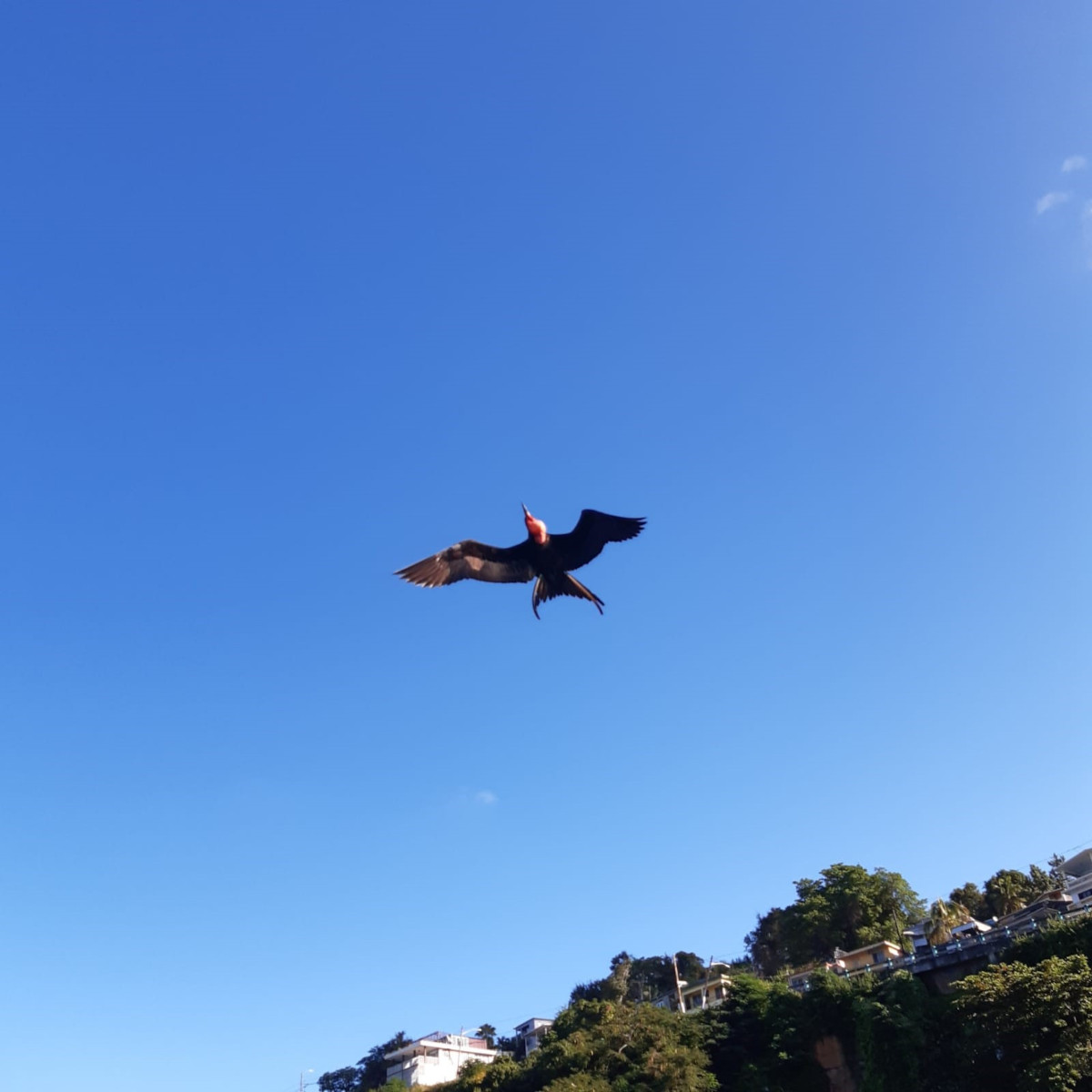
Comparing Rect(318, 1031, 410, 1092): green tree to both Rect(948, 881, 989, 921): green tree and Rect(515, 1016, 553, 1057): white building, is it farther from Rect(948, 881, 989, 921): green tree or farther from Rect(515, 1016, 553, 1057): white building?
Rect(948, 881, 989, 921): green tree

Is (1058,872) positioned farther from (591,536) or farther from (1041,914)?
(591,536)

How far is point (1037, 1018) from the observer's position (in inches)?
867

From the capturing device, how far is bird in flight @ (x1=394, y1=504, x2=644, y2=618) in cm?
1455

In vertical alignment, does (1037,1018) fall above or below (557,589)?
below

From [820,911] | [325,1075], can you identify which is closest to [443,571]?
[820,911]

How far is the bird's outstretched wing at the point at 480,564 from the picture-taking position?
14.7 metres

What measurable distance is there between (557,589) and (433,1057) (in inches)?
2067

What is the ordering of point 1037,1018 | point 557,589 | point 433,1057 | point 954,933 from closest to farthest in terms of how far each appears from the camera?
1. point 557,589
2. point 1037,1018
3. point 954,933
4. point 433,1057

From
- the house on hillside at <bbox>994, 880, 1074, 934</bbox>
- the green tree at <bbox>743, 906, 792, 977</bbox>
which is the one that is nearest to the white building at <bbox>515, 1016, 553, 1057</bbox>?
the green tree at <bbox>743, 906, 792, 977</bbox>

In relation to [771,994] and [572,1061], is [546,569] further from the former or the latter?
[771,994]

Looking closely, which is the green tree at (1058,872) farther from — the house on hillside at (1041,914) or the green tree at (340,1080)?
the green tree at (340,1080)

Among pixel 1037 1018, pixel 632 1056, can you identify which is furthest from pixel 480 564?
pixel 632 1056

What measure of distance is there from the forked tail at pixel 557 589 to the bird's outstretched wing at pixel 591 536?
396mm

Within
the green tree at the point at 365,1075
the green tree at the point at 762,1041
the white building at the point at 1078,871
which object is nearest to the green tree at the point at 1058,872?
the white building at the point at 1078,871
